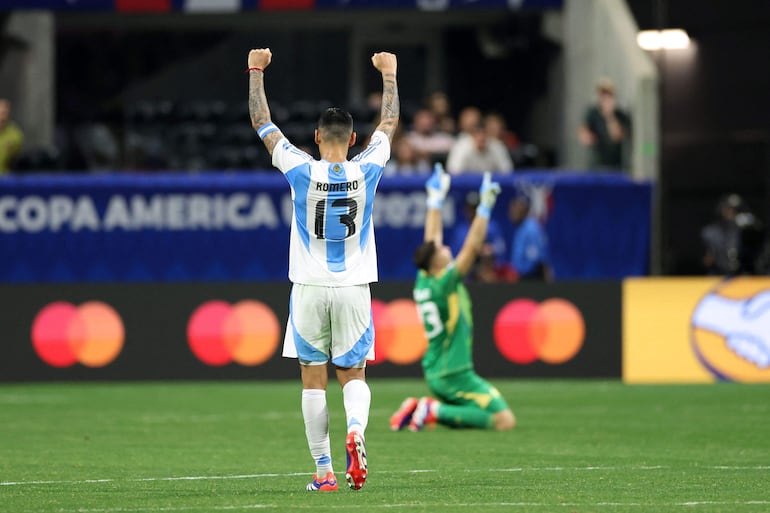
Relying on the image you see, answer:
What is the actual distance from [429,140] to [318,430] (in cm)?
1461

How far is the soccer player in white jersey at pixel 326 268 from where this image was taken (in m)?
8.98

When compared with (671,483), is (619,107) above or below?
above

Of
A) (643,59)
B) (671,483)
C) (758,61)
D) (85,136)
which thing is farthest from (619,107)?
(671,483)

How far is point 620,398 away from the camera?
1742 centimetres

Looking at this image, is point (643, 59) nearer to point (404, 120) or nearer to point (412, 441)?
point (404, 120)

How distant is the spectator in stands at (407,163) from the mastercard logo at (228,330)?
340cm

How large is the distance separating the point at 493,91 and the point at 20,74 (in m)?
8.10

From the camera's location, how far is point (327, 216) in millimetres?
9039

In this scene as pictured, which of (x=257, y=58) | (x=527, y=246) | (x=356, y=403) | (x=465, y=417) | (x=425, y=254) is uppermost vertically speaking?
A: (x=257, y=58)

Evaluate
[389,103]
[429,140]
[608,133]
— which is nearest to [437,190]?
[389,103]

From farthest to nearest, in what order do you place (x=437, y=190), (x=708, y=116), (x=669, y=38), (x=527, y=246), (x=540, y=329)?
(x=669, y=38) → (x=708, y=116) → (x=527, y=246) → (x=540, y=329) → (x=437, y=190)

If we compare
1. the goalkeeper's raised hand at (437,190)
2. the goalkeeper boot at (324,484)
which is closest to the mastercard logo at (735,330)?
the goalkeeper's raised hand at (437,190)

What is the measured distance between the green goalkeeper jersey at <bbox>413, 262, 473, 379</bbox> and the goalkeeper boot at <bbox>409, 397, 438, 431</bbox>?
15.2 inches

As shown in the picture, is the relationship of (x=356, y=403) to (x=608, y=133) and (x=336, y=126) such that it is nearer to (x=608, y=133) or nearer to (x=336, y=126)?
(x=336, y=126)
